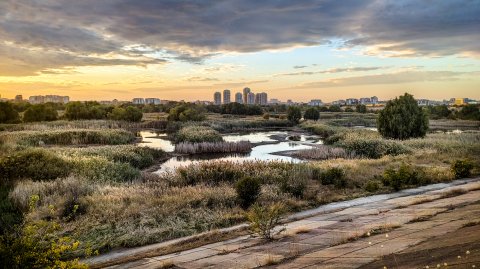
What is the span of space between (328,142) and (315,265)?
1708 inches

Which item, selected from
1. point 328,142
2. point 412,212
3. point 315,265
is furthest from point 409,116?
point 315,265

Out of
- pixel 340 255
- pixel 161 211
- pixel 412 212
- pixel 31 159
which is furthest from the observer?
pixel 31 159

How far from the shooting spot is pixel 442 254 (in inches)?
264

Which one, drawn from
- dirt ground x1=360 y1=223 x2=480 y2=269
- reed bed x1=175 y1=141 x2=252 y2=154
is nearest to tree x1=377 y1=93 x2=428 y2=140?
reed bed x1=175 y1=141 x2=252 y2=154

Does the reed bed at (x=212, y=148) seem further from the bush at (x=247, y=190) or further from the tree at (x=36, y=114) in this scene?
the tree at (x=36, y=114)

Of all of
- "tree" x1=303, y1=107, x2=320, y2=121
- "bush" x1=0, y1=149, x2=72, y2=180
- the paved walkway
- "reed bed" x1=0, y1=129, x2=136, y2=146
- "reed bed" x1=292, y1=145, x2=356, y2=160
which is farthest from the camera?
"tree" x1=303, y1=107, x2=320, y2=121

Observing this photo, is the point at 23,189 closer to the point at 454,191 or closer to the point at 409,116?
the point at 454,191

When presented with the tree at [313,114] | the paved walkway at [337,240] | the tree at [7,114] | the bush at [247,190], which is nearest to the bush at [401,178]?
the paved walkway at [337,240]

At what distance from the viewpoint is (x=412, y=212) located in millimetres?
12039

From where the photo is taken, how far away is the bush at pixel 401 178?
17.9 metres

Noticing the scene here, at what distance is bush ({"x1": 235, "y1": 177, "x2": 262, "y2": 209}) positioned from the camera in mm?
15547

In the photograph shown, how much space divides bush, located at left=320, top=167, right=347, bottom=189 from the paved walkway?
5.40 m

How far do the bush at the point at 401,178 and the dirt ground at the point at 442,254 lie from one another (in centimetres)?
1013

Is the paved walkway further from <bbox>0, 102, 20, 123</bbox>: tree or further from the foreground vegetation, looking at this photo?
<bbox>0, 102, 20, 123</bbox>: tree
